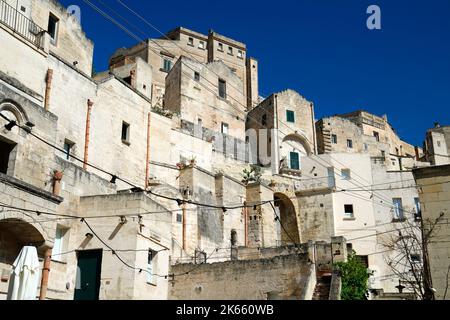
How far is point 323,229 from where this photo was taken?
144 feet

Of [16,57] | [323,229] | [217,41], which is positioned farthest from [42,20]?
[217,41]

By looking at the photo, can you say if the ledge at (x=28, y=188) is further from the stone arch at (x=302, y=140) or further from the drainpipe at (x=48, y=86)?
the stone arch at (x=302, y=140)

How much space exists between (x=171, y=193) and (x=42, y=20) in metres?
12.1

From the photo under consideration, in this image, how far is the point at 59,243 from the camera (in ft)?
70.3

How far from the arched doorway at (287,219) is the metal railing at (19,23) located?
25131 millimetres

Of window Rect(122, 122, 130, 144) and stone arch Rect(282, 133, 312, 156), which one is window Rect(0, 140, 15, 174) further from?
stone arch Rect(282, 133, 312, 156)

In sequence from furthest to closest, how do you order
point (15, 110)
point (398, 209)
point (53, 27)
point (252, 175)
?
point (252, 175)
point (398, 209)
point (53, 27)
point (15, 110)

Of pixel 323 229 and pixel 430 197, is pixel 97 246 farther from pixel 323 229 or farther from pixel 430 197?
pixel 323 229

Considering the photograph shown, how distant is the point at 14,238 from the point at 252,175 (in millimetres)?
28610

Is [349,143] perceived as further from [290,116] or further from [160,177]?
[160,177]

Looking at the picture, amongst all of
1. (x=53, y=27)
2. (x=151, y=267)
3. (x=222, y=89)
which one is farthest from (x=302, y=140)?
(x=151, y=267)

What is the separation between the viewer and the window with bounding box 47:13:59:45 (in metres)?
31.2

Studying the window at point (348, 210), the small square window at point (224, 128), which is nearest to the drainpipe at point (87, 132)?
the window at point (348, 210)
